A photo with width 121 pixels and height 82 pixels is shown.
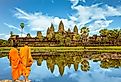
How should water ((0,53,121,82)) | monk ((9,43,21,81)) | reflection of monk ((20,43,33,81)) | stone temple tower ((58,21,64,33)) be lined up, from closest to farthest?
1. reflection of monk ((20,43,33,81))
2. monk ((9,43,21,81))
3. water ((0,53,121,82))
4. stone temple tower ((58,21,64,33))

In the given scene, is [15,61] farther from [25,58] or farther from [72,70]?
[72,70]

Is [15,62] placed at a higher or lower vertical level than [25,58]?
lower

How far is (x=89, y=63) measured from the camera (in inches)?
1171

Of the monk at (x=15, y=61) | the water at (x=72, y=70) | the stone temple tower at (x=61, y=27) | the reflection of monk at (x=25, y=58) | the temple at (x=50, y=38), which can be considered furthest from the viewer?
the stone temple tower at (x=61, y=27)

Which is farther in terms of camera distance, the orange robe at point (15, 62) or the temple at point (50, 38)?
the temple at point (50, 38)

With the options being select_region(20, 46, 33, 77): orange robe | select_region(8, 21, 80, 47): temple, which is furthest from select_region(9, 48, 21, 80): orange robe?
select_region(8, 21, 80, 47): temple

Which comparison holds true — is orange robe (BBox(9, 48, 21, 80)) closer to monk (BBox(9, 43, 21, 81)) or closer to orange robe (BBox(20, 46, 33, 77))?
monk (BBox(9, 43, 21, 81))

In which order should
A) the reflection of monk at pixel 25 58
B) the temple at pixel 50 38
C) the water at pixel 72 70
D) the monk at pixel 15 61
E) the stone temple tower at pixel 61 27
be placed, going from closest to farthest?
1. the reflection of monk at pixel 25 58
2. the monk at pixel 15 61
3. the water at pixel 72 70
4. the temple at pixel 50 38
5. the stone temple tower at pixel 61 27

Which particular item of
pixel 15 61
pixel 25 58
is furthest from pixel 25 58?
pixel 15 61

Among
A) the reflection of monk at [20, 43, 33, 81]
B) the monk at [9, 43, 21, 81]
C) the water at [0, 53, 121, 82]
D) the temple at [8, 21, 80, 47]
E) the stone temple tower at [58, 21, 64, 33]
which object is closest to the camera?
the reflection of monk at [20, 43, 33, 81]

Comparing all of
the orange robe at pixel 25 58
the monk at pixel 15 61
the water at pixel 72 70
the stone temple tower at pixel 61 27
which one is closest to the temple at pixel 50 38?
the stone temple tower at pixel 61 27

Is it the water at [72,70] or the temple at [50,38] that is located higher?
the temple at [50,38]

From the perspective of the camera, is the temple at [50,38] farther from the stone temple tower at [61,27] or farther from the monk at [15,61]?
the monk at [15,61]

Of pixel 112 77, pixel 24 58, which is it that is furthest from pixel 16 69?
pixel 112 77
